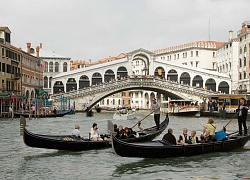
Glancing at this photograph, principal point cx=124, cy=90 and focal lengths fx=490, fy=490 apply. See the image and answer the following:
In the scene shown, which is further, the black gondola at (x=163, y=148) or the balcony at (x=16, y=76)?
the balcony at (x=16, y=76)

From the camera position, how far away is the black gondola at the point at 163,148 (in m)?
8.79

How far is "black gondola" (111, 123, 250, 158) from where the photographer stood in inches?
346

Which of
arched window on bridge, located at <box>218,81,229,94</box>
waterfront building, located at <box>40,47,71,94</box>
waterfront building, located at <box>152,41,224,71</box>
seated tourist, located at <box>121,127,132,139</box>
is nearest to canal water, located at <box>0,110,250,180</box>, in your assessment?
seated tourist, located at <box>121,127,132,139</box>

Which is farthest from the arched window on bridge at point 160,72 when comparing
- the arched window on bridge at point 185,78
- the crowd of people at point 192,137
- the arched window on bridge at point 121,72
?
the crowd of people at point 192,137

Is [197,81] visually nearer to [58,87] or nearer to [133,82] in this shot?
[133,82]

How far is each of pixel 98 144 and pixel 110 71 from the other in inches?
1102

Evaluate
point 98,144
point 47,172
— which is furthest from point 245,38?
point 47,172

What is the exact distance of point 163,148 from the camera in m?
9.23

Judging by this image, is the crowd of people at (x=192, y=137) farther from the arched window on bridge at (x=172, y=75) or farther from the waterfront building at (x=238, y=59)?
the arched window on bridge at (x=172, y=75)

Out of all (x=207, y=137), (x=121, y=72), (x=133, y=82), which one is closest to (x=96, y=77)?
(x=121, y=72)

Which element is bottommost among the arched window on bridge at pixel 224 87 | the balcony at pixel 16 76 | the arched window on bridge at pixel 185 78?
the arched window on bridge at pixel 224 87

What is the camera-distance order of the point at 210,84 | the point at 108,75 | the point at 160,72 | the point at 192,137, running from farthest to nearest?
the point at 160,72, the point at 108,75, the point at 210,84, the point at 192,137

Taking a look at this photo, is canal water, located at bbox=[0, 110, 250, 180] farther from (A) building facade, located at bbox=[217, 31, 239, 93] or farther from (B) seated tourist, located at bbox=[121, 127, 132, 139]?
(A) building facade, located at bbox=[217, 31, 239, 93]

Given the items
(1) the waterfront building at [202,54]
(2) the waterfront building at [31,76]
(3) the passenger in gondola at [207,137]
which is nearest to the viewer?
(3) the passenger in gondola at [207,137]
